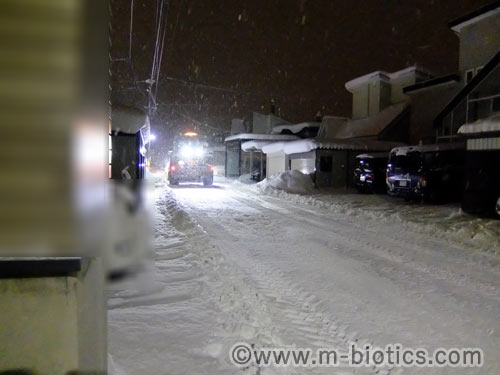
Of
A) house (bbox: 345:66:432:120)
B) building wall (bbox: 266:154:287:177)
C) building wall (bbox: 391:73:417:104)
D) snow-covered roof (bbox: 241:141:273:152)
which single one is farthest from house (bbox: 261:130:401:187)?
snow-covered roof (bbox: 241:141:273:152)

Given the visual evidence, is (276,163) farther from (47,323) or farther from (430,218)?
(47,323)

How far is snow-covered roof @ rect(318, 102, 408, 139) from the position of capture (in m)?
26.1

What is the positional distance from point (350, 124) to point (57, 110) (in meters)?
30.4

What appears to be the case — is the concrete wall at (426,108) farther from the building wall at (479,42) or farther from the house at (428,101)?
the building wall at (479,42)

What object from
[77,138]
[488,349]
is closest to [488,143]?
Result: [488,349]

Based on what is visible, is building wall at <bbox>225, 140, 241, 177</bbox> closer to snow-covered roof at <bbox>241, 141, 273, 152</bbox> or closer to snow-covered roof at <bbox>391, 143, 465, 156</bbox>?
snow-covered roof at <bbox>241, 141, 273, 152</bbox>

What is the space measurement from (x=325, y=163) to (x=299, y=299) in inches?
764

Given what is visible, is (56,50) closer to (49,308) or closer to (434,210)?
(49,308)

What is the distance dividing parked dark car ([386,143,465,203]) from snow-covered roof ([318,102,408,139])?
10998 mm

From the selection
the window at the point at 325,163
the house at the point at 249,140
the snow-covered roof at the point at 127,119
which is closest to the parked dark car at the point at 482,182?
the snow-covered roof at the point at 127,119

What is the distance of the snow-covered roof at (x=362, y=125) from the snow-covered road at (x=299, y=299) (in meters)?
19.4

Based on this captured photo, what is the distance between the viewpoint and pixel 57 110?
200cm

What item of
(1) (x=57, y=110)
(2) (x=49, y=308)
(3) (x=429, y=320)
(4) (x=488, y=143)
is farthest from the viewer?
(4) (x=488, y=143)

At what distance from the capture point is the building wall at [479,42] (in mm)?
18656
